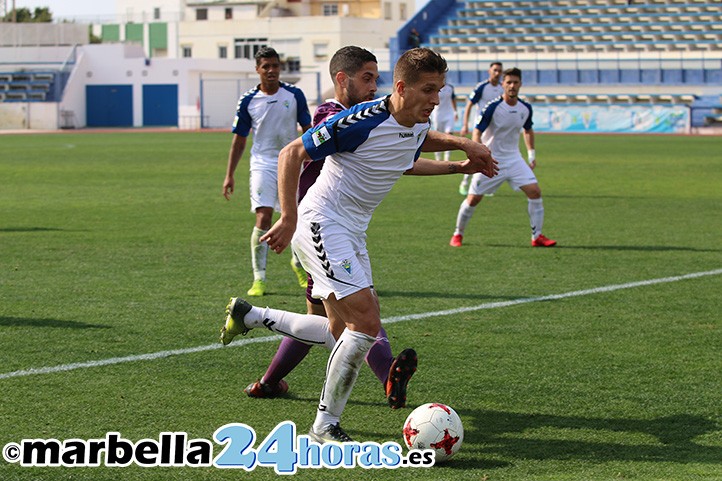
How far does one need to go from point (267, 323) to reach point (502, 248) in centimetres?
730

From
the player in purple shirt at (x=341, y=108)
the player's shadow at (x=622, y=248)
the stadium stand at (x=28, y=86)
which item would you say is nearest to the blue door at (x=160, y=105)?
the stadium stand at (x=28, y=86)

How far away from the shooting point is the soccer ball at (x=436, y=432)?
5066 mm

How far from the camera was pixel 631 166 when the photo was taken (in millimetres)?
26688

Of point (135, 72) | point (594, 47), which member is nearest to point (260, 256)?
point (594, 47)

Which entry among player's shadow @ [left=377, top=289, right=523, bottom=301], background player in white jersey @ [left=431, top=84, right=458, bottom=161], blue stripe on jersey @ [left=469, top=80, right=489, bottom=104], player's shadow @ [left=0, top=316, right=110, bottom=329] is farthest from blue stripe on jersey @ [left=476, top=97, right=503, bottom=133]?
background player in white jersey @ [left=431, top=84, right=458, bottom=161]

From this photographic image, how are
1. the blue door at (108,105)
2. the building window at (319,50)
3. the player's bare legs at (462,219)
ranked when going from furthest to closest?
the building window at (319,50) < the blue door at (108,105) < the player's bare legs at (462,219)

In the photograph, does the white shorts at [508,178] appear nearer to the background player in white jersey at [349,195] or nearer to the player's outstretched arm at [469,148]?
the player's outstretched arm at [469,148]

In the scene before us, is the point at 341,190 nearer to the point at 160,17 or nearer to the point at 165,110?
the point at 165,110

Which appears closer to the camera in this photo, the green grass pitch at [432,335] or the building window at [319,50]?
the green grass pitch at [432,335]

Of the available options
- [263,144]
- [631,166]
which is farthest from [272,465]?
[631,166]

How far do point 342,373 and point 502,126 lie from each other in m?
8.76

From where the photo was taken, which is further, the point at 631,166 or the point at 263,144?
the point at 631,166

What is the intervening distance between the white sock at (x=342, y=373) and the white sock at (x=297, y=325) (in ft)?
1.95

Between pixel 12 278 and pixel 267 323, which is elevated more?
pixel 267 323
